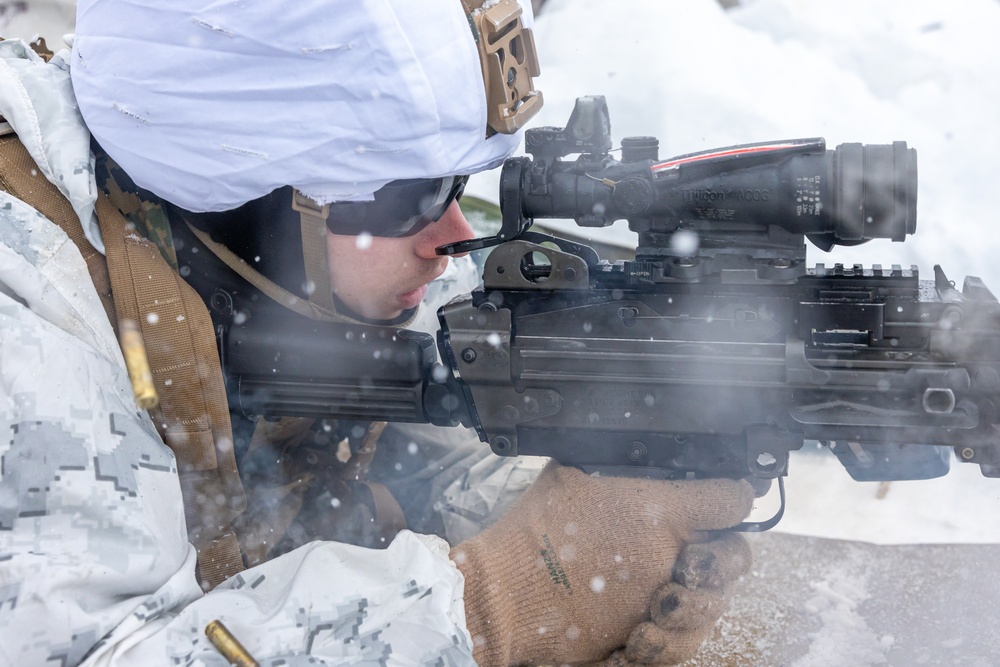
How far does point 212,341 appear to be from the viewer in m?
1.42

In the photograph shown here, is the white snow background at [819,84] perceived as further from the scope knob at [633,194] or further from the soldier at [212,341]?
the scope knob at [633,194]

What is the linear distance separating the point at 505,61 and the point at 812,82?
2095mm

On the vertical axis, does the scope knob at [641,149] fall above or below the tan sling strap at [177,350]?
above

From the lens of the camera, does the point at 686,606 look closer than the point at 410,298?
Yes

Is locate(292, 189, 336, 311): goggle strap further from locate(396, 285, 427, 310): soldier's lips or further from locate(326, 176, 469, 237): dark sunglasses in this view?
locate(396, 285, 427, 310): soldier's lips

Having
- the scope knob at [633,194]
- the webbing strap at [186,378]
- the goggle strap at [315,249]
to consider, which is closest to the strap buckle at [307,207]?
the goggle strap at [315,249]

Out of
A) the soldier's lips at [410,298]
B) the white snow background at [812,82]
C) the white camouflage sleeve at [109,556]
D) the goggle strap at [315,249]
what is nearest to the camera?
the white camouflage sleeve at [109,556]

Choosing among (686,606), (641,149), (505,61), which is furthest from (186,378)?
(686,606)

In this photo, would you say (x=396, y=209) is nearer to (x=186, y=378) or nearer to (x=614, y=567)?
(x=186, y=378)

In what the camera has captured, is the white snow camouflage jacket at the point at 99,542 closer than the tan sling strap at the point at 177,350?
Yes

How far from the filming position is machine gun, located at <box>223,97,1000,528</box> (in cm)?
128

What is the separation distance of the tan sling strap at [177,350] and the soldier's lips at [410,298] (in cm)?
37

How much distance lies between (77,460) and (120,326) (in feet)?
0.94

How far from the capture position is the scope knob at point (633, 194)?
51.7 inches
